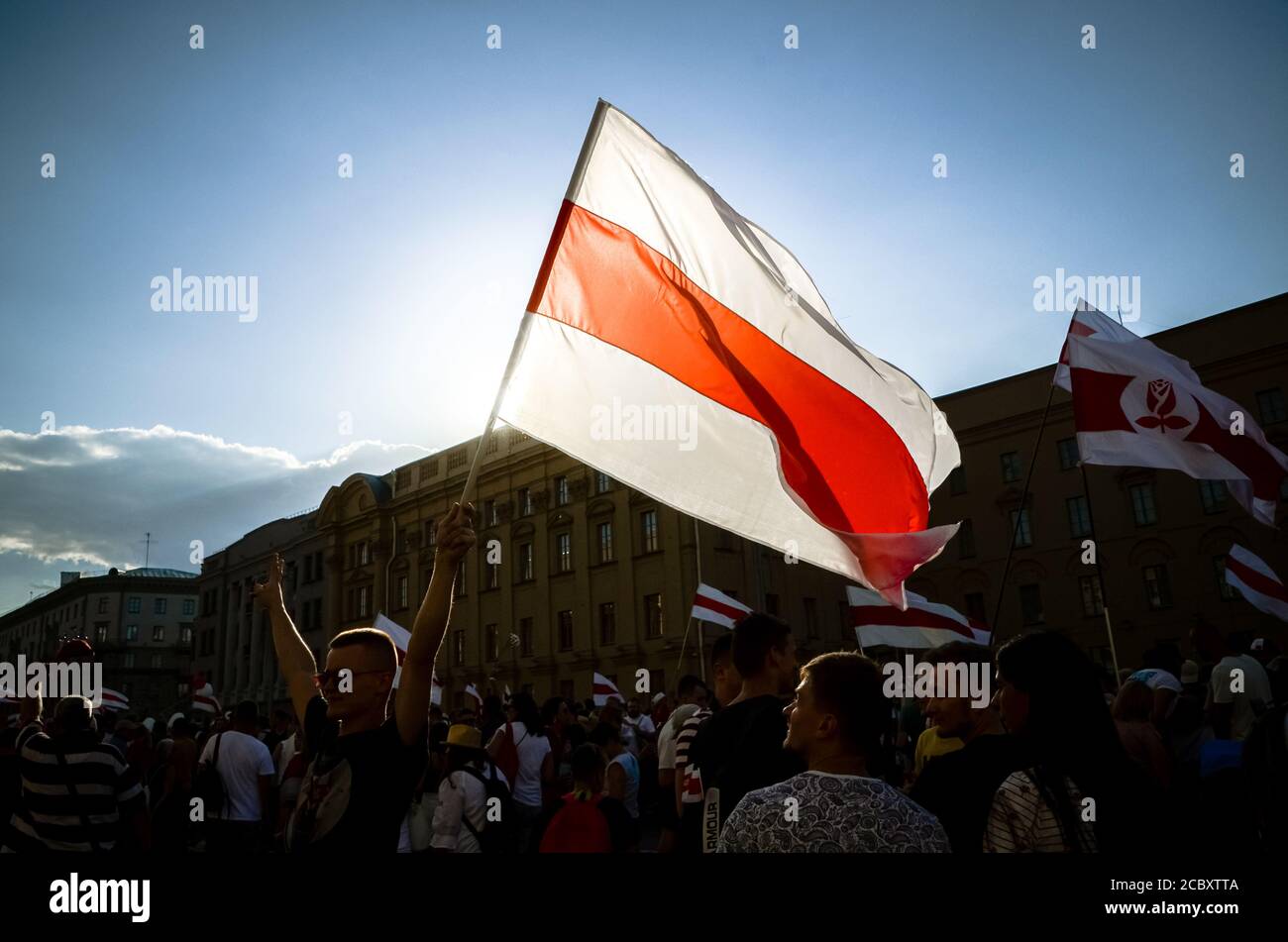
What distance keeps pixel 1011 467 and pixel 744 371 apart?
130 ft

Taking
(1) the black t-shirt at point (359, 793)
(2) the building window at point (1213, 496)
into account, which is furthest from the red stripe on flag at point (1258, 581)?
(2) the building window at point (1213, 496)

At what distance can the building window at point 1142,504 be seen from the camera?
37.9 m

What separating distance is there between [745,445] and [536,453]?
39.4 metres

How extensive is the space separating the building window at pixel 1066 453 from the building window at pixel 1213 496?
4860mm

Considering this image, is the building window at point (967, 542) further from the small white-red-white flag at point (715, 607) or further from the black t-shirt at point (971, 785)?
the black t-shirt at point (971, 785)

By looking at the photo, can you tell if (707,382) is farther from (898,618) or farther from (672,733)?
(898,618)

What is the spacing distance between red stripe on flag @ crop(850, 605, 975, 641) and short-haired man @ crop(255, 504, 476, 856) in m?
12.0

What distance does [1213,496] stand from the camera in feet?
119

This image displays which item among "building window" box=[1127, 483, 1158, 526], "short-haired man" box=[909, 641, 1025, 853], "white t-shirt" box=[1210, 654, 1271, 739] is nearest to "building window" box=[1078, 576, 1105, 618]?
"building window" box=[1127, 483, 1158, 526]

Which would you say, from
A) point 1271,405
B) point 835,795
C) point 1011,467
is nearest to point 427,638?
point 835,795

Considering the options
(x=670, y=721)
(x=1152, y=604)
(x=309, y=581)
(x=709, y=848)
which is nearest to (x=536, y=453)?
(x=309, y=581)

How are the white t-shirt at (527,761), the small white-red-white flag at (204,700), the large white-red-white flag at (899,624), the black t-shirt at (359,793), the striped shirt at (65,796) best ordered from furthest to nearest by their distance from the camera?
1. the small white-red-white flag at (204,700)
2. the large white-red-white flag at (899,624)
3. the white t-shirt at (527,761)
4. the striped shirt at (65,796)
5. the black t-shirt at (359,793)
